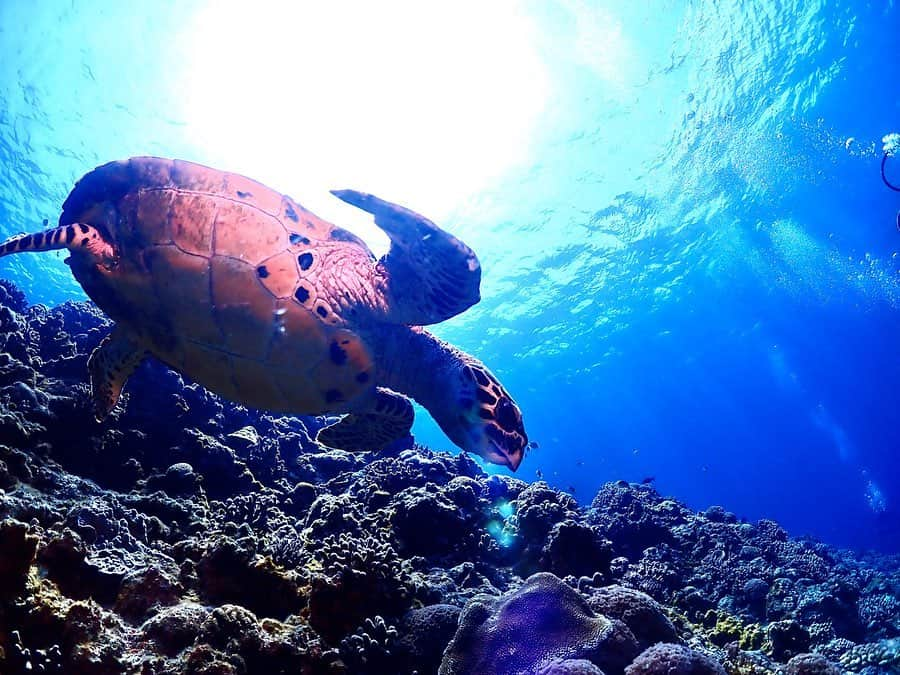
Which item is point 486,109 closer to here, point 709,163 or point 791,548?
point 709,163

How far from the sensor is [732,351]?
2045 inches

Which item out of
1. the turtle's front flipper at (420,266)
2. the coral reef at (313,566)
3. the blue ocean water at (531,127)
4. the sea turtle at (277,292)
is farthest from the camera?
the blue ocean water at (531,127)

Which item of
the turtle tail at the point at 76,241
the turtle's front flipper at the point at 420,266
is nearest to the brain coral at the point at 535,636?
the turtle's front flipper at the point at 420,266

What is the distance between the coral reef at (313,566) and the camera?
2.63 m

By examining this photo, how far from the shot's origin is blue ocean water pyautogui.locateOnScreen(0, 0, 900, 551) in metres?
15.5

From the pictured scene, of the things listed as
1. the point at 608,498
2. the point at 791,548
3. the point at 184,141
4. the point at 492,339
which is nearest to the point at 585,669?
the point at 608,498

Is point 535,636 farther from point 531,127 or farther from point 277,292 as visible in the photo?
point 531,127

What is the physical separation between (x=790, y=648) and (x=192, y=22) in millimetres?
19588

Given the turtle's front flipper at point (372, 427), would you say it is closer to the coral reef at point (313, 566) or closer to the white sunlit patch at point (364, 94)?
the coral reef at point (313, 566)

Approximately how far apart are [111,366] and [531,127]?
18.0 metres

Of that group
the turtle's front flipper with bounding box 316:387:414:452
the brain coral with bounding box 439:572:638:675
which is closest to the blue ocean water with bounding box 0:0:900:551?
the turtle's front flipper with bounding box 316:387:414:452

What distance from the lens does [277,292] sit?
3.99m

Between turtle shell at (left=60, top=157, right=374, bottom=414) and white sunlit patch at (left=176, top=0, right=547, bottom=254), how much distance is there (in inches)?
455

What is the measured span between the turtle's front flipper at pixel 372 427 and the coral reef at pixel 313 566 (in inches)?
29.2
